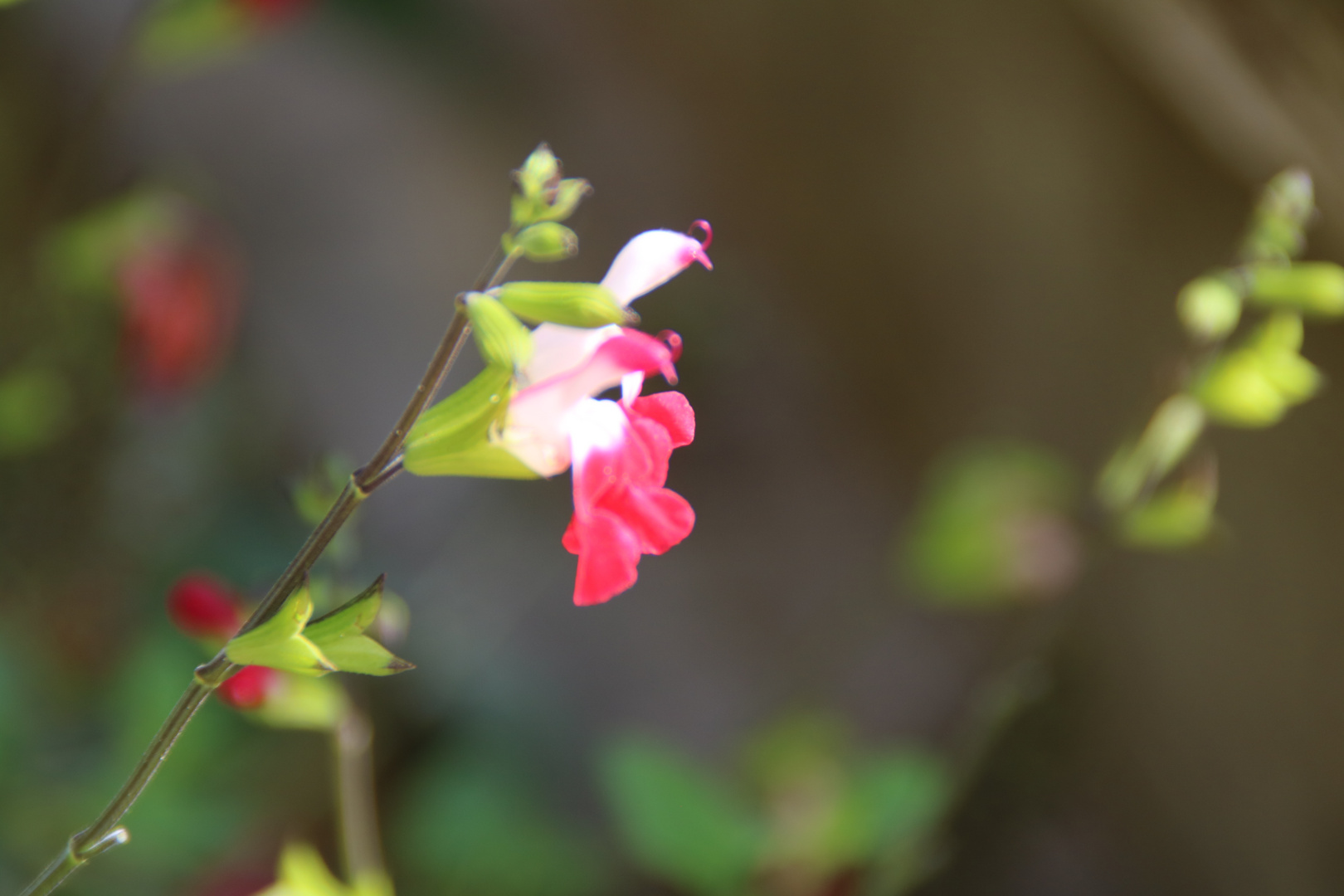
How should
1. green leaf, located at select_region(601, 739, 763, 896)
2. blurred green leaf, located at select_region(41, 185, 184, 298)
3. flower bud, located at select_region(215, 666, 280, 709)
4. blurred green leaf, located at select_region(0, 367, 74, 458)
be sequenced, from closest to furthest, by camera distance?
flower bud, located at select_region(215, 666, 280, 709), blurred green leaf, located at select_region(0, 367, 74, 458), blurred green leaf, located at select_region(41, 185, 184, 298), green leaf, located at select_region(601, 739, 763, 896)

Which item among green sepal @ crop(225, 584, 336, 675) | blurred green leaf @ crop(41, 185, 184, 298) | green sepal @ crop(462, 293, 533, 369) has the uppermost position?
blurred green leaf @ crop(41, 185, 184, 298)

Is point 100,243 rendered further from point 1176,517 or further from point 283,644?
point 1176,517

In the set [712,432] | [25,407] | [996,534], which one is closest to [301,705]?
[25,407]

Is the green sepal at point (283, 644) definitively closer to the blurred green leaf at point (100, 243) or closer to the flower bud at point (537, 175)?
the flower bud at point (537, 175)

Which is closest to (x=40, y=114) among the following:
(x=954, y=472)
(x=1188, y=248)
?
(x=954, y=472)

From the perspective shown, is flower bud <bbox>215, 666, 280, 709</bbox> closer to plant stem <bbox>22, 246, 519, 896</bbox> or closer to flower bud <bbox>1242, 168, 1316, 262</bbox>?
plant stem <bbox>22, 246, 519, 896</bbox>

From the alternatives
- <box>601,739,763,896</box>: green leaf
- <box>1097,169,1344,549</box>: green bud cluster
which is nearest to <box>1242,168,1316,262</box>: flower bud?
<box>1097,169,1344,549</box>: green bud cluster
